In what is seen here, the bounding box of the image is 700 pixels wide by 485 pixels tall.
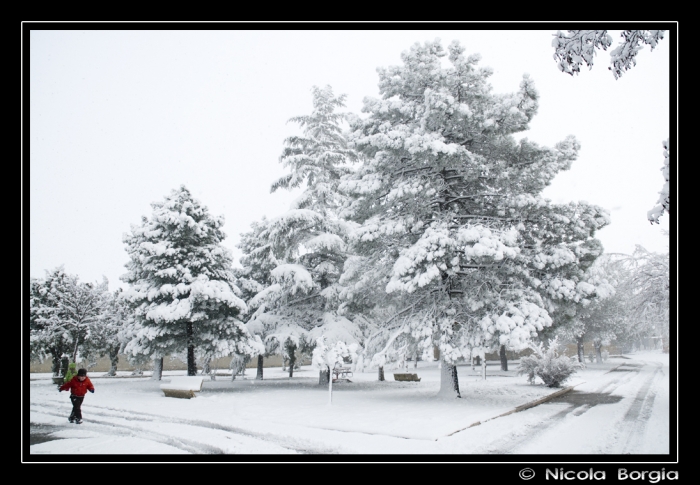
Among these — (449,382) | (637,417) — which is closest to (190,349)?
(449,382)

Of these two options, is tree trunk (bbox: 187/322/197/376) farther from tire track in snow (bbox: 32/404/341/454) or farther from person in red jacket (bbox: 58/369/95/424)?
person in red jacket (bbox: 58/369/95/424)

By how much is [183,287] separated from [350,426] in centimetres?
1090

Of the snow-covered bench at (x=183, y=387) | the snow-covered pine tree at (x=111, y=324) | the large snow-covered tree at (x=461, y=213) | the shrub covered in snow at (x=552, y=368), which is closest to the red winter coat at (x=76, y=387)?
the snow-covered bench at (x=183, y=387)

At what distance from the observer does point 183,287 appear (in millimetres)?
17578

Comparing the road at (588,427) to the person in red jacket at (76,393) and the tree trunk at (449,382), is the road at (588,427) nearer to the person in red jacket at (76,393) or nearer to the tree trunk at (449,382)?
the tree trunk at (449,382)

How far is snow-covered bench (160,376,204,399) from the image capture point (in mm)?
14289

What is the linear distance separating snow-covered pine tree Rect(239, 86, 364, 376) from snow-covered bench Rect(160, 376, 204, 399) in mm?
3612

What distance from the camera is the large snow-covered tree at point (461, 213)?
11945mm

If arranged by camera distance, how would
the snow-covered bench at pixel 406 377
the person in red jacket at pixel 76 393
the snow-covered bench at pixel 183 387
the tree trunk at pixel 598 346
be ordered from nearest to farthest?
the person in red jacket at pixel 76 393
the snow-covered bench at pixel 183 387
the snow-covered bench at pixel 406 377
the tree trunk at pixel 598 346

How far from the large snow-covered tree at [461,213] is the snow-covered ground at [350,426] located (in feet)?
6.93

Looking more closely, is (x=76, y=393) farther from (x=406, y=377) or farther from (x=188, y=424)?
(x=406, y=377)
